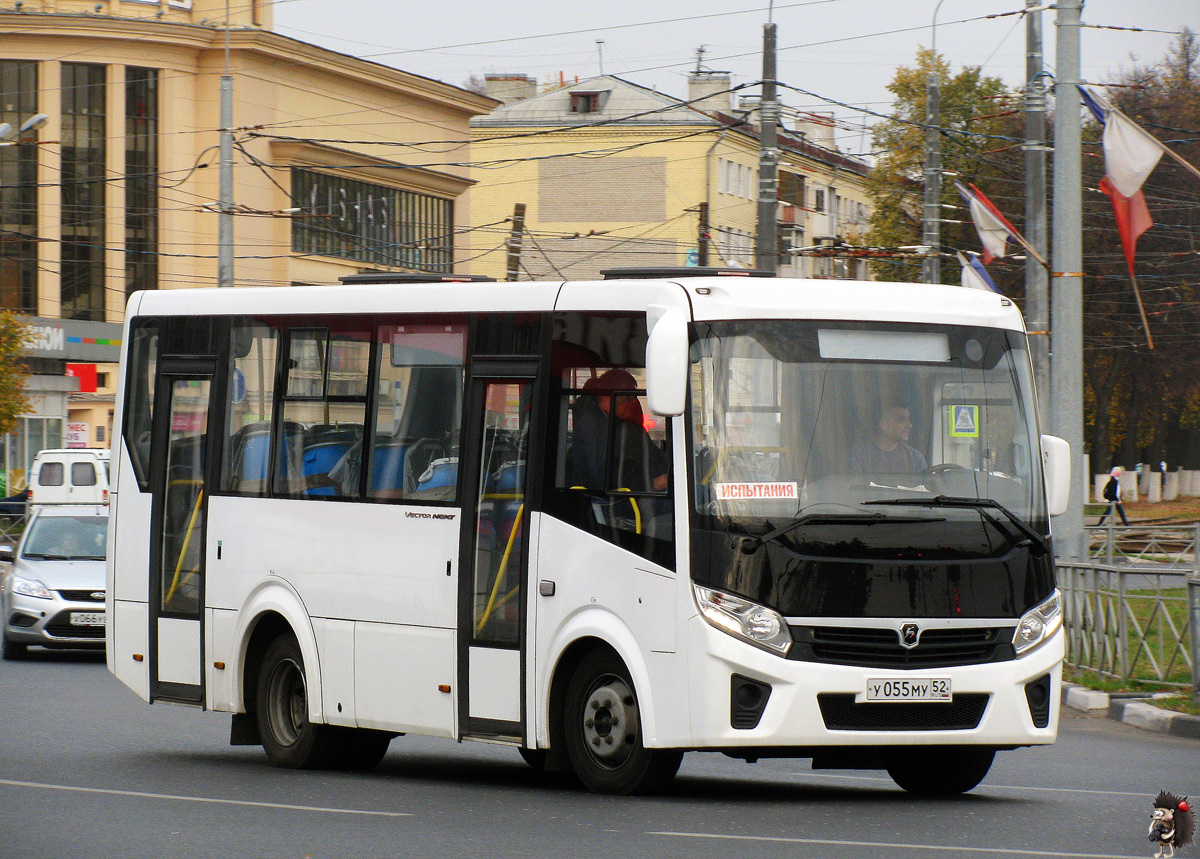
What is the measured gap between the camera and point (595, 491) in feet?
31.9

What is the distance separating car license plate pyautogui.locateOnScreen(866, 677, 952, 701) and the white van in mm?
30438

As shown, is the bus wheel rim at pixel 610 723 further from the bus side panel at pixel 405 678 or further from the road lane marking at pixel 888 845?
the road lane marking at pixel 888 845

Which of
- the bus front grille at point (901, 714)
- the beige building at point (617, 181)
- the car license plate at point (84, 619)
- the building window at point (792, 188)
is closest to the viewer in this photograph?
the bus front grille at point (901, 714)

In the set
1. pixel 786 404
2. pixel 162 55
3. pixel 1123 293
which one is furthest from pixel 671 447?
pixel 1123 293

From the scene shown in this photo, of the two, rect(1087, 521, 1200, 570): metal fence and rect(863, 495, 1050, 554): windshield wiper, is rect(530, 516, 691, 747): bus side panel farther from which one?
rect(1087, 521, 1200, 570): metal fence

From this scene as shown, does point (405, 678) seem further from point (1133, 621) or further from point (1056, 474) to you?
point (1133, 621)

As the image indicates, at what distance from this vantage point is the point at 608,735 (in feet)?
31.5

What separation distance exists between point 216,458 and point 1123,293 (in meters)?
49.0

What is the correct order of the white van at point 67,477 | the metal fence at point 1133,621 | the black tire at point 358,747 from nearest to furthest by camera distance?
the black tire at point 358,747 → the metal fence at point 1133,621 → the white van at point 67,477

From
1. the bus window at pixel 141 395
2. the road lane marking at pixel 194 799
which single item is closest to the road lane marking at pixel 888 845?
the road lane marking at pixel 194 799

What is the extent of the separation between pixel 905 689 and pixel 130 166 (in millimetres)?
45806

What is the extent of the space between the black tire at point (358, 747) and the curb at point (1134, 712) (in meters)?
6.02

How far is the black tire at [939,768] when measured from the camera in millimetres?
9906

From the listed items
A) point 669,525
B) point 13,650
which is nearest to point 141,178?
point 13,650
